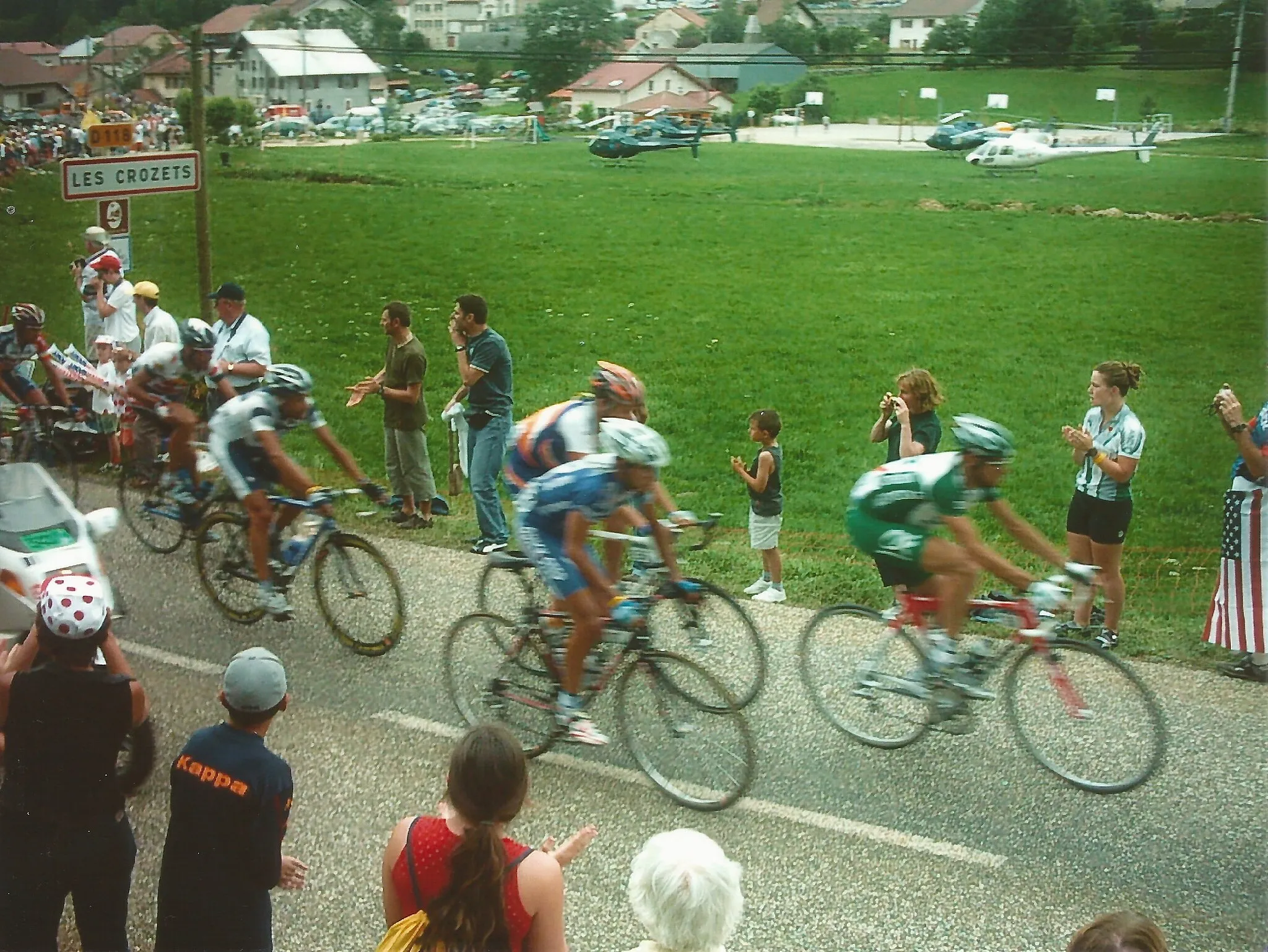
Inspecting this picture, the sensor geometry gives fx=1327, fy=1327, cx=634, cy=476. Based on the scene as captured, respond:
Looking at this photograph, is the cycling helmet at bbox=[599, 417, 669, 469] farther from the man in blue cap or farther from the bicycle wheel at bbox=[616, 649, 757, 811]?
the man in blue cap

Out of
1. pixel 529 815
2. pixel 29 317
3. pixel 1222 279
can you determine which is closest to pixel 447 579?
pixel 529 815

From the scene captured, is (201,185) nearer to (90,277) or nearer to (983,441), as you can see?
(90,277)

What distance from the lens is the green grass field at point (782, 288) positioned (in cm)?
882

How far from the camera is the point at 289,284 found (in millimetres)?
10797

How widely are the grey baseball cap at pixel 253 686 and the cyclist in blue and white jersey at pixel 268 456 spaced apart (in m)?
3.19

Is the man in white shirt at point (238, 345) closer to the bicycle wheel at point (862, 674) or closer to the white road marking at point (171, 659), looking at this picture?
the white road marking at point (171, 659)

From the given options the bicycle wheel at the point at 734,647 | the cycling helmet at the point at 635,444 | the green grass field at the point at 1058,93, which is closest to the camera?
the cycling helmet at the point at 635,444

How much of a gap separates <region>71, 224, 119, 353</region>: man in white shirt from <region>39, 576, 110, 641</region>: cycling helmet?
7098mm

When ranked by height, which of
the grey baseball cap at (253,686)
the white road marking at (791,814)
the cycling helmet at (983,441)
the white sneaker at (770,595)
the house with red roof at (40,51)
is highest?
the house with red roof at (40,51)

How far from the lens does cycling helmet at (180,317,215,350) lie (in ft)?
26.6

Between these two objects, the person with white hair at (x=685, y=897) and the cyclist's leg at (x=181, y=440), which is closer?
the person with white hair at (x=685, y=897)

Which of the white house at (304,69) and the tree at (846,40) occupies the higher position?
the tree at (846,40)

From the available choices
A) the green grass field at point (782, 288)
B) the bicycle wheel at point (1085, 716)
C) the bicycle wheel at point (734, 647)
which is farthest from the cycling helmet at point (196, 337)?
the bicycle wheel at point (1085, 716)

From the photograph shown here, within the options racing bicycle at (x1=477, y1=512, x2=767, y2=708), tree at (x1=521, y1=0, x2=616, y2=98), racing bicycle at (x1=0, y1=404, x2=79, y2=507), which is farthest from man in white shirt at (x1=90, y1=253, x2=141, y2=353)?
racing bicycle at (x1=477, y1=512, x2=767, y2=708)
